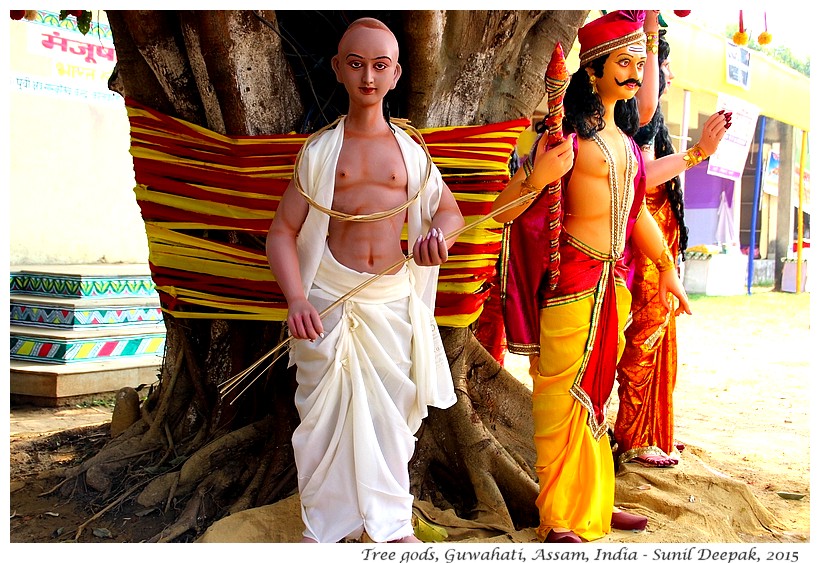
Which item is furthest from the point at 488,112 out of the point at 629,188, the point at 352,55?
the point at 352,55

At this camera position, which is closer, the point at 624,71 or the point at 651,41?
the point at 624,71

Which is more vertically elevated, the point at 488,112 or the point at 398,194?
the point at 488,112

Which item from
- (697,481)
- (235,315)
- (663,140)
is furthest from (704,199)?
(235,315)

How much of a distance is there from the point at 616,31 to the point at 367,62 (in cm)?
97

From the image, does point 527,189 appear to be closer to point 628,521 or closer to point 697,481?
point 628,521

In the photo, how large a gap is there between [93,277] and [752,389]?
5.20 meters

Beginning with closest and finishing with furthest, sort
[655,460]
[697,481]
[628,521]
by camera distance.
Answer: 1. [628,521]
2. [697,481]
3. [655,460]

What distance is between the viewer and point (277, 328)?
3986 millimetres

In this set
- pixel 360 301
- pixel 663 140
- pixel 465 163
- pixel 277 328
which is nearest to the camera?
pixel 360 301

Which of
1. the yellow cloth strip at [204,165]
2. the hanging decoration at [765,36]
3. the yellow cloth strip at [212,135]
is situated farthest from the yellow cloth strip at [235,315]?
the hanging decoration at [765,36]

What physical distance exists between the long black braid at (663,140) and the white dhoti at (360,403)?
5.80 ft

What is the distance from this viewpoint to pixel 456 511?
3.79 meters

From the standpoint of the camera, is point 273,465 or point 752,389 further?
point 752,389

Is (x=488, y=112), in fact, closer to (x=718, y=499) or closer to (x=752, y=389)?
(x=718, y=499)
